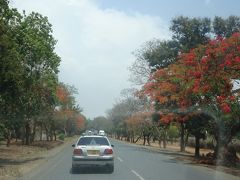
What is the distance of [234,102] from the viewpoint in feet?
82.7

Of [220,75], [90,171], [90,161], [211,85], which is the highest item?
[220,75]

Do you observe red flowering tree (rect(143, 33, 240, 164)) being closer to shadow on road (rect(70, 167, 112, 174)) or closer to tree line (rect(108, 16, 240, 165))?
tree line (rect(108, 16, 240, 165))

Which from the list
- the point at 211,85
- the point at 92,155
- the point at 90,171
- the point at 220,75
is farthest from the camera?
the point at 211,85

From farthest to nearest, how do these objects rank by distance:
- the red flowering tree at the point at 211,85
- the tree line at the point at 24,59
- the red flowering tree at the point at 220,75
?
the red flowering tree at the point at 211,85, the red flowering tree at the point at 220,75, the tree line at the point at 24,59

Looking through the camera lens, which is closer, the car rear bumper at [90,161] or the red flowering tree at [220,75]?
the car rear bumper at [90,161]

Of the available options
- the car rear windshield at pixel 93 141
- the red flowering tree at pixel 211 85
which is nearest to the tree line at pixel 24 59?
the car rear windshield at pixel 93 141

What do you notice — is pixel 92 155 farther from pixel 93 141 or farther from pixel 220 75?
pixel 220 75

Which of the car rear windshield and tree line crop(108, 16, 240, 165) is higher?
tree line crop(108, 16, 240, 165)

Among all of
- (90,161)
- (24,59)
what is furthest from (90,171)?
(24,59)

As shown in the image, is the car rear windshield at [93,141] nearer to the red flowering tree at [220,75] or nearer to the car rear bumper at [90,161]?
the car rear bumper at [90,161]

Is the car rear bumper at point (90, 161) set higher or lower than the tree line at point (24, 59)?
lower

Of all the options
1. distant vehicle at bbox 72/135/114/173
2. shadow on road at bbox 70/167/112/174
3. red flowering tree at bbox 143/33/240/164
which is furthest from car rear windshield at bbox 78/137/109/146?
red flowering tree at bbox 143/33/240/164

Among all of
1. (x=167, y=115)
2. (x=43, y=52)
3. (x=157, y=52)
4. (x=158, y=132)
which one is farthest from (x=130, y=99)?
(x=43, y=52)

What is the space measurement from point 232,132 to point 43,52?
13062 millimetres
